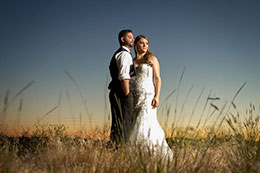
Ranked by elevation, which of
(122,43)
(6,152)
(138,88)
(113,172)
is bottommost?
(113,172)

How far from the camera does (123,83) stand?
428 cm

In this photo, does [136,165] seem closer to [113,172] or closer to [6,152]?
Result: [113,172]

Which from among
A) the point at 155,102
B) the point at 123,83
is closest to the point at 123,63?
the point at 123,83

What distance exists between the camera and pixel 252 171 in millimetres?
2617

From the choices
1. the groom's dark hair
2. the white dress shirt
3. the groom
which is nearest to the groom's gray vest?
the groom

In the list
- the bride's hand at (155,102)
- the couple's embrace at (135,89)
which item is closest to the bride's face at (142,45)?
the couple's embrace at (135,89)

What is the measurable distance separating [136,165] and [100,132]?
1.39 metres

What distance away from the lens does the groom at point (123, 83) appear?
4.30 metres

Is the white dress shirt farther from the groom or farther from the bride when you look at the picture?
the bride

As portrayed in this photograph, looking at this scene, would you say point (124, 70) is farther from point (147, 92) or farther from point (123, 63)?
point (147, 92)

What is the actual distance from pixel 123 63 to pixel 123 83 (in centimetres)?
35

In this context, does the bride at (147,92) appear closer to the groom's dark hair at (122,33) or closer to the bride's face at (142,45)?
the bride's face at (142,45)

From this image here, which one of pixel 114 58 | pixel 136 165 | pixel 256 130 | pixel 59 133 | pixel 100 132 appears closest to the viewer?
pixel 136 165

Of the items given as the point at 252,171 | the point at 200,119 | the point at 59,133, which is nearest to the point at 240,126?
the point at 200,119
